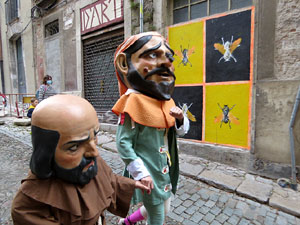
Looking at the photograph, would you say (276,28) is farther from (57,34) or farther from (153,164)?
(57,34)

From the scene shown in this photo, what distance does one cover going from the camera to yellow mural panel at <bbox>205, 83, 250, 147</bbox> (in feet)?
11.2

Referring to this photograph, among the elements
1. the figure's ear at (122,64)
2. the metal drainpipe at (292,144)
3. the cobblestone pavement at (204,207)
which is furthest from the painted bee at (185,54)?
the figure's ear at (122,64)

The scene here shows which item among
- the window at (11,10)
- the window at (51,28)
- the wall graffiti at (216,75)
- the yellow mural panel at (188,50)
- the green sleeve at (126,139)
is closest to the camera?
the green sleeve at (126,139)

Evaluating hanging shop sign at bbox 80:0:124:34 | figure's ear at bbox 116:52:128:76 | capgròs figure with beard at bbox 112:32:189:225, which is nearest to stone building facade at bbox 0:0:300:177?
hanging shop sign at bbox 80:0:124:34

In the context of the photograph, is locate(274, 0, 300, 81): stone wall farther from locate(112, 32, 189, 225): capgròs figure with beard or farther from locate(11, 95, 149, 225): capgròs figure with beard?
locate(11, 95, 149, 225): capgròs figure with beard

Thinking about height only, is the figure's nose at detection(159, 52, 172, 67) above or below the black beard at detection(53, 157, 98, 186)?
above

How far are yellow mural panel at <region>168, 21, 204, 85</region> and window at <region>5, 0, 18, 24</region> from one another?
1023 centimetres

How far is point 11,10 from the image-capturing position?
1068 cm

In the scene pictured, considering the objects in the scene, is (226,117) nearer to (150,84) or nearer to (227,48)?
(227,48)

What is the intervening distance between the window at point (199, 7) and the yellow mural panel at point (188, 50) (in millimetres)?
242

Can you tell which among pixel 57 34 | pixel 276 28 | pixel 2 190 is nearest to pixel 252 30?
pixel 276 28

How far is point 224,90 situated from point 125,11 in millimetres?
3440

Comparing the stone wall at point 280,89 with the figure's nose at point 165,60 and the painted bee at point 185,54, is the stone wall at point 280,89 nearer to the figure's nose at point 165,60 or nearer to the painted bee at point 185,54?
the painted bee at point 185,54

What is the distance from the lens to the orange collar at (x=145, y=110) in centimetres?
137
